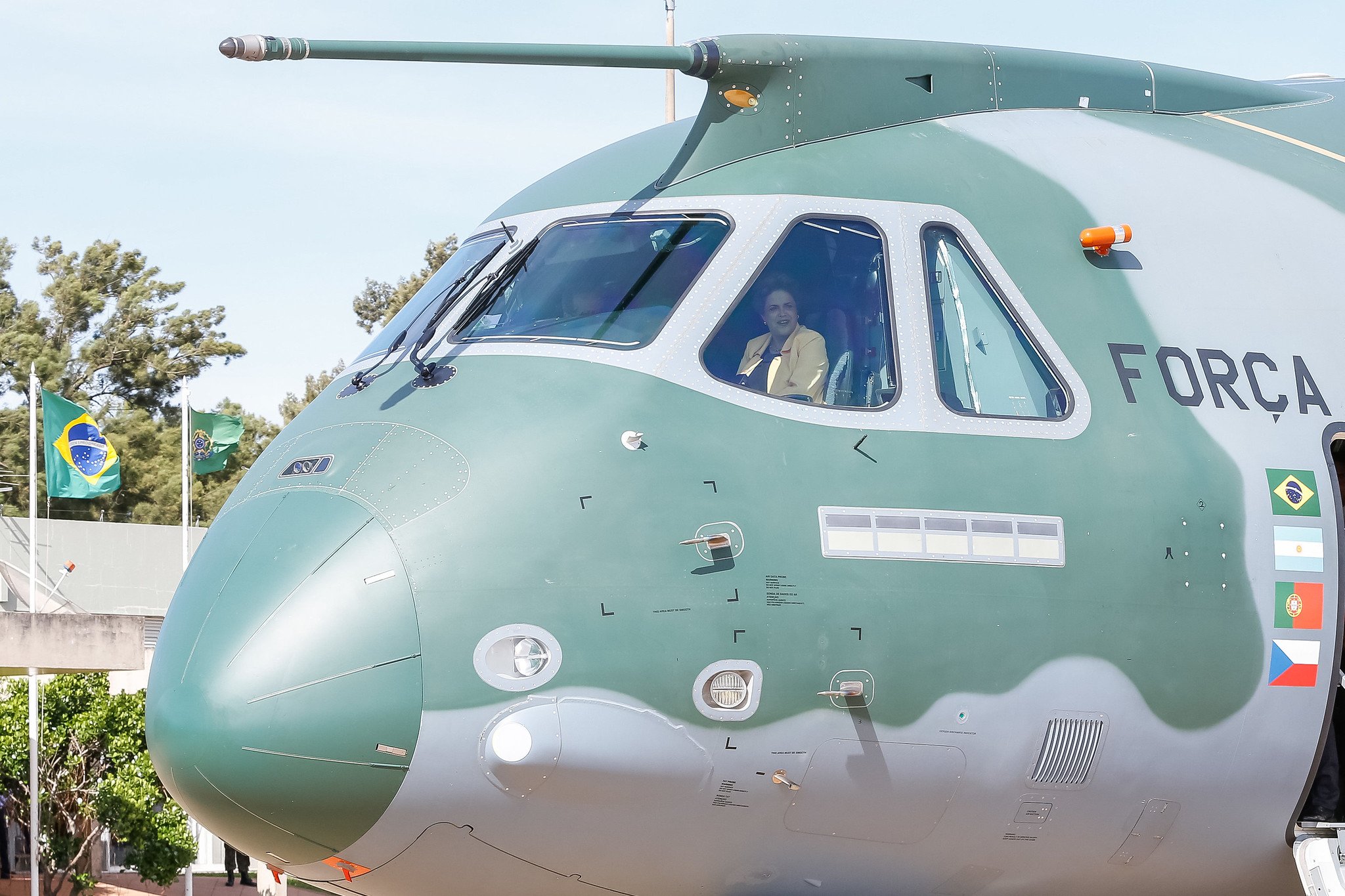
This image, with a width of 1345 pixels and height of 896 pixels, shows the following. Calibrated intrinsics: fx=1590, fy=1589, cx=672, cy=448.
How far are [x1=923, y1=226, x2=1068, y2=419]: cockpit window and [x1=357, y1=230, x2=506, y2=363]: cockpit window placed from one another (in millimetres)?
2074

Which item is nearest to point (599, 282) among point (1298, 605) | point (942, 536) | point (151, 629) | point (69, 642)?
point (942, 536)

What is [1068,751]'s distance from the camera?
640cm

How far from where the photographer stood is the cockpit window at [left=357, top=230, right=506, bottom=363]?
24.0ft

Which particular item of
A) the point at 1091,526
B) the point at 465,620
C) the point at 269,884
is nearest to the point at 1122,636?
the point at 1091,526

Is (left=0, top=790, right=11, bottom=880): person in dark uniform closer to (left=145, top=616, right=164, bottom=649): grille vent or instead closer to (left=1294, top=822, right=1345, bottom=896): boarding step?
(left=145, top=616, right=164, bottom=649): grille vent

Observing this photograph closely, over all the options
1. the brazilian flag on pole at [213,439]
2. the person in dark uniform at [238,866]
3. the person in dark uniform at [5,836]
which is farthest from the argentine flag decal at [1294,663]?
the brazilian flag on pole at [213,439]

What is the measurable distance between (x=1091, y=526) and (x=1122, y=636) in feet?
1.51

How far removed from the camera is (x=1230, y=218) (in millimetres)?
7617

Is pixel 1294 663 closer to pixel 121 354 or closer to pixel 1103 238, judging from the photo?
pixel 1103 238

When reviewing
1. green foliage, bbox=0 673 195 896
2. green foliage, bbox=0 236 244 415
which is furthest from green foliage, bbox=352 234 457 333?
green foliage, bbox=0 673 195 896

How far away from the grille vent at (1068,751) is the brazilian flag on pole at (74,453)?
90.1 feet

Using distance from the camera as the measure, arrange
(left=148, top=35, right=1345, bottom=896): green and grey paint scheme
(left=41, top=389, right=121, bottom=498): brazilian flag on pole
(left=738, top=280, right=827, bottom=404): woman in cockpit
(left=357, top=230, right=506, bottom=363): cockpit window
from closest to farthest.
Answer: (left=148, top=35, right=1345, bottom=896): green and grey paint scheme → (left=738, top=280, right=827, bottom=404): woman in cockpit → (left=357, top=230, right=506, bottom=363): cockpit window → (left=41, top=389, right=121, bottom=498): brazilian flag on pole

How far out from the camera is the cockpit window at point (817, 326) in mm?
6516

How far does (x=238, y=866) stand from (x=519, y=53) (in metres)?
29.9
